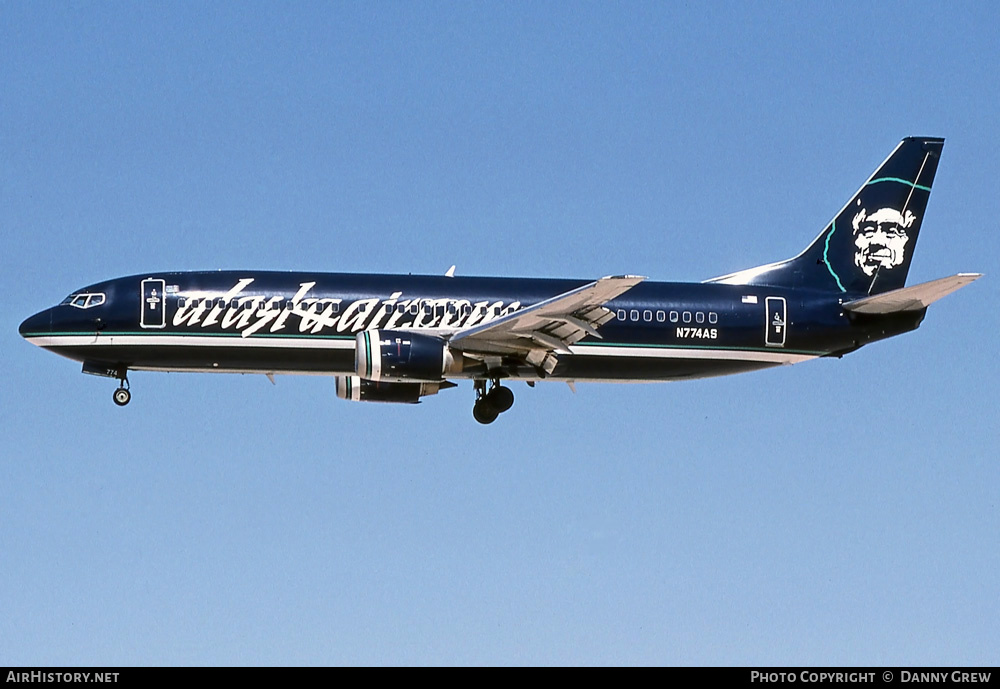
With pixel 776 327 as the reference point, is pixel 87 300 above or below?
above

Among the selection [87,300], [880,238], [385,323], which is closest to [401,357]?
[385,323]

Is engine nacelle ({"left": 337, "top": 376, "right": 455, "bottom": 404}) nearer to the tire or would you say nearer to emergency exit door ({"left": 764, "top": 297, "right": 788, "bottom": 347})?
the tire

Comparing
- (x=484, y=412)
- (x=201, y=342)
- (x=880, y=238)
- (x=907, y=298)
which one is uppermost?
(x=880, y=238)

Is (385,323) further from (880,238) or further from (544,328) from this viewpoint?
(880,238)

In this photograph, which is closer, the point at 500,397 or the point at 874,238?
the point at 500,397

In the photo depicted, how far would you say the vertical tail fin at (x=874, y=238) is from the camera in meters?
56.0

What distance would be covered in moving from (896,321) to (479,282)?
1398 cm

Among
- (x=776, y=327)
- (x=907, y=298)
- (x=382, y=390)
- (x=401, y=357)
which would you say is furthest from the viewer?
(x=776, y=327)

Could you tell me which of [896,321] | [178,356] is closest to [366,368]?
[178,356]

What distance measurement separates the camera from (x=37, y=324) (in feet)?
166

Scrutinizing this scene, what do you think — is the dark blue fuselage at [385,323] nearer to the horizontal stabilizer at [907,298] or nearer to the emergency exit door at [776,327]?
the emergency exit door at [776,327]

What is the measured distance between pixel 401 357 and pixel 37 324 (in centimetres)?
1198
